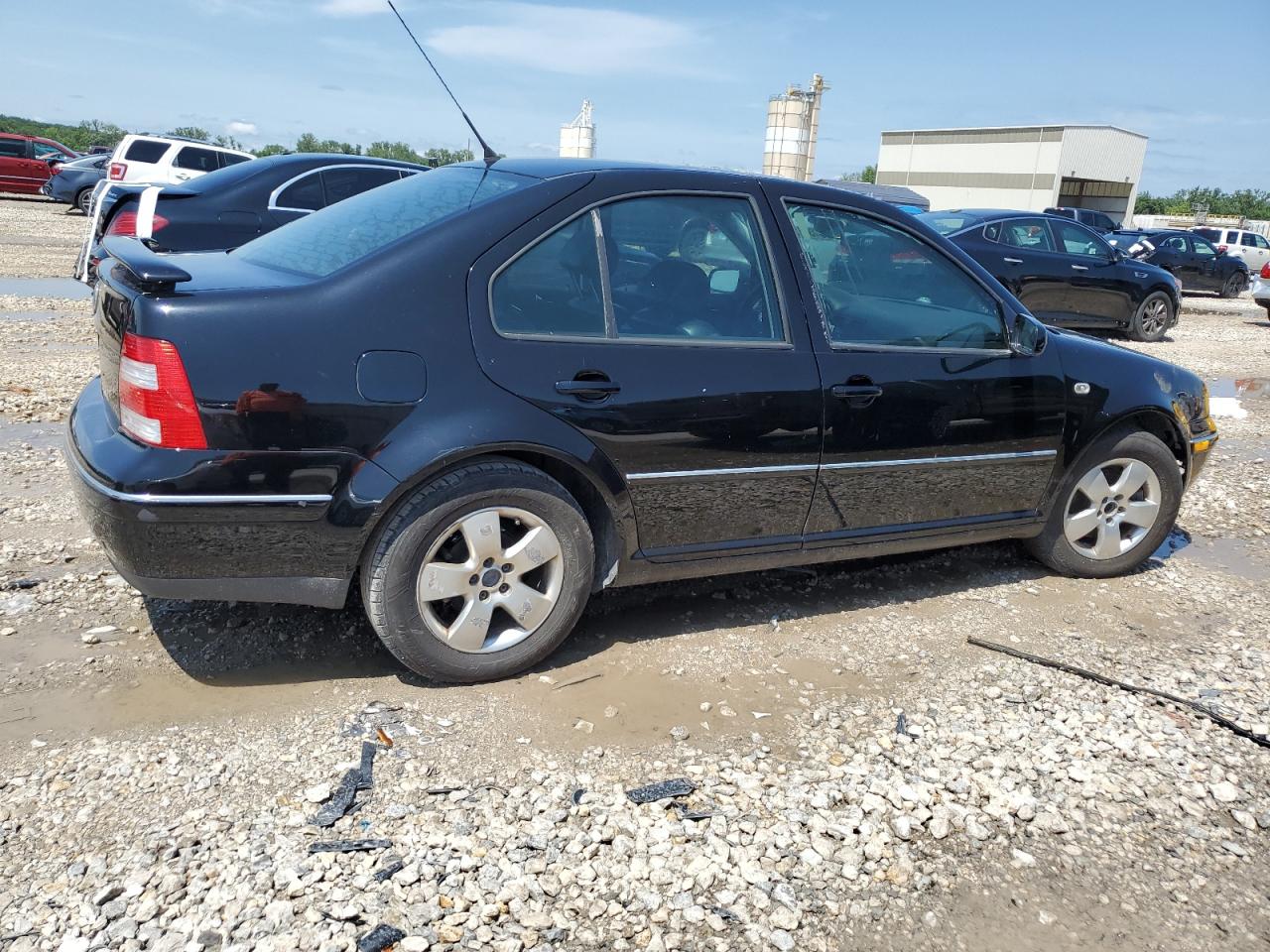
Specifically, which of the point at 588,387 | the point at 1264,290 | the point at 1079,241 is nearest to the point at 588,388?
the point at 588,387

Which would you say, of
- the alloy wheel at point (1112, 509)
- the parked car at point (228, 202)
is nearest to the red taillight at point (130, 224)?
the parked car at point (228, 202)

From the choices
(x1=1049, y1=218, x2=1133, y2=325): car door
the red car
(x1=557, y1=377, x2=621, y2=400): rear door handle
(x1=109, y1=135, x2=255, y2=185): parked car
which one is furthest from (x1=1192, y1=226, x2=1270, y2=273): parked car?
the red car

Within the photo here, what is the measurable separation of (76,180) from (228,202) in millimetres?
20784

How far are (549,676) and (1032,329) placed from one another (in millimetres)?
2494

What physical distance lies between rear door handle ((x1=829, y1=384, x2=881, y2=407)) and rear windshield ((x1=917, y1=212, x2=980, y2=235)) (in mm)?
9725

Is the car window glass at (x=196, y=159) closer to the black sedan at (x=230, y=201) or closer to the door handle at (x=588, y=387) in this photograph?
the black sedan at (x=230, y=201)

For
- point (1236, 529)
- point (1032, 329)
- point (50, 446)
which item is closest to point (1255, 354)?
point (1236, 529)

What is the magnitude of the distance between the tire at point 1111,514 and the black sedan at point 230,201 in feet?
19.6

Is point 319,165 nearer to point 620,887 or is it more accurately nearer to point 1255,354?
point 620,887

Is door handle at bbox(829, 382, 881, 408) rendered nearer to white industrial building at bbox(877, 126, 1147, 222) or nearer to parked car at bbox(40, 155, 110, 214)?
parked car at bbox(40, 155, 110, 214)

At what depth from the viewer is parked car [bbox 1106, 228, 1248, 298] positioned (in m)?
22.6

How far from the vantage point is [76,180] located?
25266mm

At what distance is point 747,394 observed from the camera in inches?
142

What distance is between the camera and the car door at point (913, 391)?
3857mm
